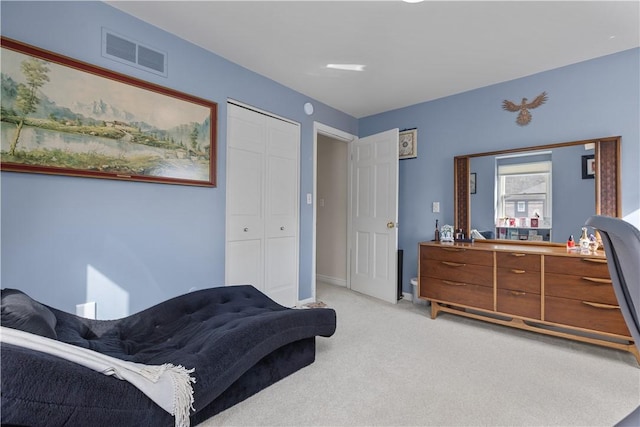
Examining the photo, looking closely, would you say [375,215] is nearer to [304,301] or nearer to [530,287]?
[304,301]

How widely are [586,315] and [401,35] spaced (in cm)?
255

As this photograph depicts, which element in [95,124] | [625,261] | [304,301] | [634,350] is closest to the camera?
[625,261]

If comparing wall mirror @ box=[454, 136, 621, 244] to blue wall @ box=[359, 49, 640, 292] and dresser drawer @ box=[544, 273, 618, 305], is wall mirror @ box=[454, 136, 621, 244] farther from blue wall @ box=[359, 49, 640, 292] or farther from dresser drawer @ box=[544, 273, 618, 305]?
dresser drawer @ box=[544, 273, 618, 305]

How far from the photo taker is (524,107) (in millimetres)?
3066

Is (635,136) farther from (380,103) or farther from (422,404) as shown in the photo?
(422,404)

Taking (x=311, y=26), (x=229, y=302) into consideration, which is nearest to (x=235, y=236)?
(x=229, y=302)

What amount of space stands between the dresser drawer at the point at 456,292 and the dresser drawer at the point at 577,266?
20.2 inches

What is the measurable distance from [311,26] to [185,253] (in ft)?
6.65

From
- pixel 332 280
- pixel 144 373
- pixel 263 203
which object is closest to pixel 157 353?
pixel 144 373

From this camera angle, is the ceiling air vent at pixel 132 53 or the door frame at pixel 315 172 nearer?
the ceiling air vent at pixel 132 53

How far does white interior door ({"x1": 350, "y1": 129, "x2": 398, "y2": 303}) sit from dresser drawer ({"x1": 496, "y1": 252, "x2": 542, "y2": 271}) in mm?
1150

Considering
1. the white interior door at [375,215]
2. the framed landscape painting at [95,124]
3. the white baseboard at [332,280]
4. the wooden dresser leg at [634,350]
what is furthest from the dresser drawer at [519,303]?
the framed landscape painting at [95,124]

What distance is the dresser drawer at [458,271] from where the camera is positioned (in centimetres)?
279

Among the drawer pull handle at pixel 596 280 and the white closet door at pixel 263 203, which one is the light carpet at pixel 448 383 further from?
the white closet door at pixel 263 203
